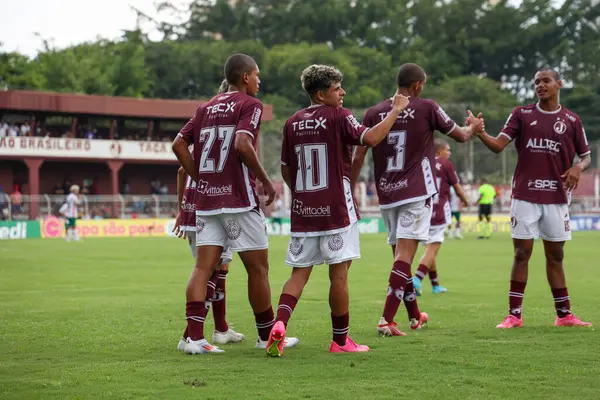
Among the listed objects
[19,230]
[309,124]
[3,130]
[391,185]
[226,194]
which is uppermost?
[3,130]

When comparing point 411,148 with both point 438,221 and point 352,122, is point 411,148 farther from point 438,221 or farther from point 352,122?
point 438,221

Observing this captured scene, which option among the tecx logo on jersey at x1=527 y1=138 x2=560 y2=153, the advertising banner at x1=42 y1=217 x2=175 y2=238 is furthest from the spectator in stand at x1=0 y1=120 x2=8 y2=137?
the tecx logo on jersey at x1=527 y1=138 x2=560 y2=153

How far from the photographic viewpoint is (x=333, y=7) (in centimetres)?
8362

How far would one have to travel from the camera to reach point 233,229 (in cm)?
806

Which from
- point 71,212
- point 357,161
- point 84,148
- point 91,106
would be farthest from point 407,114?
point 91,106

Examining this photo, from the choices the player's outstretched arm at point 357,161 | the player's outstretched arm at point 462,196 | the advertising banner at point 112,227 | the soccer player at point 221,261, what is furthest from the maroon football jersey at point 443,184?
the advertising banner at point 112,227

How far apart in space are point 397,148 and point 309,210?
5.22 feet

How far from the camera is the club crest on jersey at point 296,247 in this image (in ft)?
26.7

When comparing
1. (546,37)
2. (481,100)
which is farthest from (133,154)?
(546,37)

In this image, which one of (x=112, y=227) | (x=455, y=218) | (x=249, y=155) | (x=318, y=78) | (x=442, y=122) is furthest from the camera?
(x=112, y=227)

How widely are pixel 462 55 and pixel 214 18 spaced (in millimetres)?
22147

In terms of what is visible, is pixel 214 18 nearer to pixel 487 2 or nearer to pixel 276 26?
pixel 276 26

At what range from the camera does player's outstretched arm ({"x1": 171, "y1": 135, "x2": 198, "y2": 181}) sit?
824cm

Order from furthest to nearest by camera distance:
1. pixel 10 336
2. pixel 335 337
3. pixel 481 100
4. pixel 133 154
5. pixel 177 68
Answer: pixel 177 68, pixel 481 100, pixel 133 154, pixel 10 336, pixel 335 337
